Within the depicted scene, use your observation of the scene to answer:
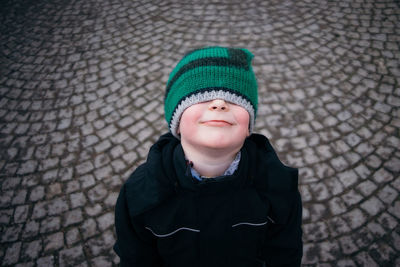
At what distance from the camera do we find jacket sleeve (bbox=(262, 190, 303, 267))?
5.41 ft

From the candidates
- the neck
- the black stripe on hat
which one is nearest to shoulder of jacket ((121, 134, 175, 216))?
the neck

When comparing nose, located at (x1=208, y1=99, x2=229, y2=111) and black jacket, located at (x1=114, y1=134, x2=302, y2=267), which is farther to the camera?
black jacket, located at (x1=114, y1=134, x2=302, y2=267)

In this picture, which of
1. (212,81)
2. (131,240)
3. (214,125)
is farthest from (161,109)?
(214,125)

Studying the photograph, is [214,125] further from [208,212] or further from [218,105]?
[208,212]

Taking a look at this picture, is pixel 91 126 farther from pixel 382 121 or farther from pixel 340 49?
pixel 340 49

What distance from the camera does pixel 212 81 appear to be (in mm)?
1373

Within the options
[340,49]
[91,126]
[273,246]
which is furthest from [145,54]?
[273,246]

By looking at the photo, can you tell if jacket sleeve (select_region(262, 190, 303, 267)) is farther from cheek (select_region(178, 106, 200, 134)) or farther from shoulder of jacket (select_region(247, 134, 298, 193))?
cheek (select_region(178, 106, 200, 134))

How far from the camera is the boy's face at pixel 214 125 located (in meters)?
1.25

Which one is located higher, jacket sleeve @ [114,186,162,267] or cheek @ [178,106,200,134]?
cheek @ [178,106,200,134]

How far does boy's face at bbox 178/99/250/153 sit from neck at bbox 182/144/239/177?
0.05 meters

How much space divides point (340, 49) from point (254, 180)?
444cm

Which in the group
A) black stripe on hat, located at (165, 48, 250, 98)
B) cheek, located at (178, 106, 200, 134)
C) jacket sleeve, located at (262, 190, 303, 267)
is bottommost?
jacket sleeve, located at (262, 190, 303, 267)

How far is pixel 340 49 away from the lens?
4887 mm
